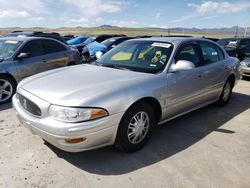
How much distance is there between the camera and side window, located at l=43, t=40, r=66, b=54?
661 centimetres

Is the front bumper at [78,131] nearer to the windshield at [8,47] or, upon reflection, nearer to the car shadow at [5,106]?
the car shadow at [5,106]

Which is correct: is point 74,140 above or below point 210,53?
below

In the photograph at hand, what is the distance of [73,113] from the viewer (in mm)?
2570

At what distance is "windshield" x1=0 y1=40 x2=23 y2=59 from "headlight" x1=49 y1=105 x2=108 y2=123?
13.0 feet

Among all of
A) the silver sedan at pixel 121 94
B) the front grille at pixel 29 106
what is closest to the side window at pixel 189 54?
the silver sedan at pixel 121 94

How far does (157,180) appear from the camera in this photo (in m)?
2.71

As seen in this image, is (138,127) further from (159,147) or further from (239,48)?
(239,48)

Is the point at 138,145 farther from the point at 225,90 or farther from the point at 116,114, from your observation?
the point at 225,90

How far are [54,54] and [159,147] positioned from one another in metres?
4.53

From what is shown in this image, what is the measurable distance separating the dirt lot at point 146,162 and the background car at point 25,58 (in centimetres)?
182

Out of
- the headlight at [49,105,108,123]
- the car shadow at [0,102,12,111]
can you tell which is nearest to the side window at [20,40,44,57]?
the car shadow at [0,102,12,111]

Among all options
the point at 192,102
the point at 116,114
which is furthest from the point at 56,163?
the point at 192,102

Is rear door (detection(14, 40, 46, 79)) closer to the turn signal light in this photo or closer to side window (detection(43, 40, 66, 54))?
Result: side window (detection(43, 40, 66, 54))

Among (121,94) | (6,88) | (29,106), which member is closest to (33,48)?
(6,88)
